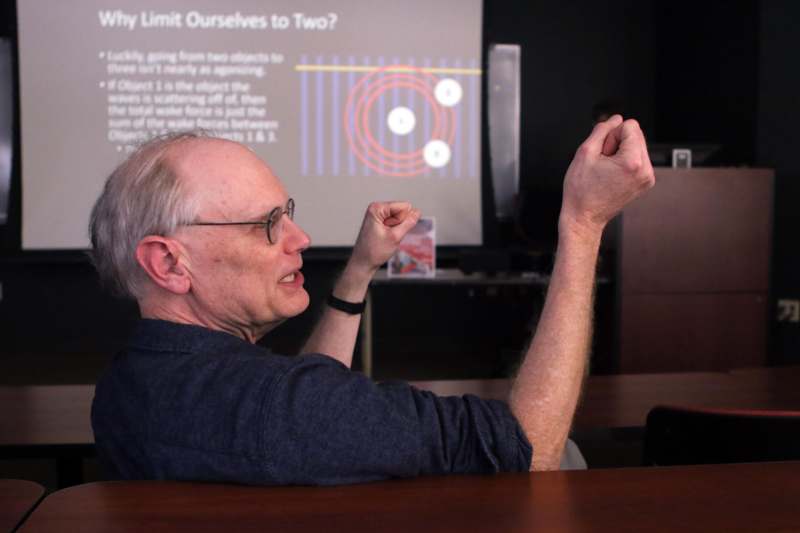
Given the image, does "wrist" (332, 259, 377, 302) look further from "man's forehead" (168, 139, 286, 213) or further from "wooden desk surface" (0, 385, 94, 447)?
"wooden desk surface" (0, 385, 94, 447)

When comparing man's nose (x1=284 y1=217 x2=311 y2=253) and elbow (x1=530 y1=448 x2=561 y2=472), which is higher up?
man's nose (x1=284 y1=217 x2=311 y2=253)

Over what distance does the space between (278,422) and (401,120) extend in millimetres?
4607

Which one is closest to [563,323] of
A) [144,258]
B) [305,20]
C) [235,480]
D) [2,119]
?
[235,480]

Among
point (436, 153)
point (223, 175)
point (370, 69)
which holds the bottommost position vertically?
point (223, 175)

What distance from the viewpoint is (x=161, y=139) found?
3.58 ft

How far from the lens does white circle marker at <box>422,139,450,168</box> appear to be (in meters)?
5.36

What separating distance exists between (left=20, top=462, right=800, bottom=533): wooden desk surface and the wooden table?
2.01 ft

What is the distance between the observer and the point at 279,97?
5207mm

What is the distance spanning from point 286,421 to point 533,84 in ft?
17.4

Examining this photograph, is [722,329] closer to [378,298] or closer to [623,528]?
[378,298]

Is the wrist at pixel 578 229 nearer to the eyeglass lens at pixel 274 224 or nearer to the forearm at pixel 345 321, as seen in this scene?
the eyeglass lens at pixel 274 224

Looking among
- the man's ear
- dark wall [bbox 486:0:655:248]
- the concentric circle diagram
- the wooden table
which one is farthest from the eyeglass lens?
dark wall [bbox 486:0:655:248]

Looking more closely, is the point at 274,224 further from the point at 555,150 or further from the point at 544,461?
the point at 555,150

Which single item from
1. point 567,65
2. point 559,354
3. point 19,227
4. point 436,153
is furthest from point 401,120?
point 559,354
